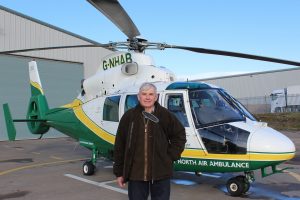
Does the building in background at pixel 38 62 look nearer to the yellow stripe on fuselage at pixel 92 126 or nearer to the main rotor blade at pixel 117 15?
the yellow stripe on fuselage at pixel 92 126

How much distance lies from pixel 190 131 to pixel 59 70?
692 inches

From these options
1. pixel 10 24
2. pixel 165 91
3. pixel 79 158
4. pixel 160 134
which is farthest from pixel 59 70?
pixel 160 134

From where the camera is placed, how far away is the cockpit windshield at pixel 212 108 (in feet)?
22.7

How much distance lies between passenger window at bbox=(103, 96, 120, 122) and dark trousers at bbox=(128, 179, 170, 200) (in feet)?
14.9

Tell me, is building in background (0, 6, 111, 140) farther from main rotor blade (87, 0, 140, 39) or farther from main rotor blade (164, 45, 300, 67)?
main rotor blade (164, 45, 300, 67)

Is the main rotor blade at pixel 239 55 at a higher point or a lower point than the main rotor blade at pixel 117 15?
lower

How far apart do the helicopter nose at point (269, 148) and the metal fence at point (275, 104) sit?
35.3 metres

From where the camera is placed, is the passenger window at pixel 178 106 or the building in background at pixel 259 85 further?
the building in background at pixel 259 85

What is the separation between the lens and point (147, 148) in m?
3.92

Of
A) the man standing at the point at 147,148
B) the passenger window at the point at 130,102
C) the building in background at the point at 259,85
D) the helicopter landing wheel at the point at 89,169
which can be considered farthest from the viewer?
the building in background at the point at 259,85

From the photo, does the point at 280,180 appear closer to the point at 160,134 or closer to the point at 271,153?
the point at 271,153

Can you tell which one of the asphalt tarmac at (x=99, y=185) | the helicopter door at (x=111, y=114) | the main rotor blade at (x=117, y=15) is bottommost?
the asphalt tarmac at (x=99, y=185)

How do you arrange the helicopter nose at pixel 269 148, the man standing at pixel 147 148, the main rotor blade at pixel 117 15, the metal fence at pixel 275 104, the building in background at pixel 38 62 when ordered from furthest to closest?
the metal fence at pixel 275 104 → the building in background at pixel 38 62 → the main rotor blade at pixel 117 15 → the helicopter nose at pixel 269 148 → the man standing at pixel 147 148

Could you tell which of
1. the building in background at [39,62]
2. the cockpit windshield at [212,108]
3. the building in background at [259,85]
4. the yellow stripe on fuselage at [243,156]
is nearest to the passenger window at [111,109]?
the cockpit windshield at [212,108]
